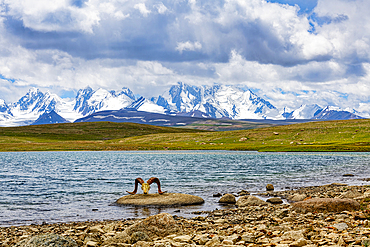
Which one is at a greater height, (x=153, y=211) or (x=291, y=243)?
(x=291, y=243)

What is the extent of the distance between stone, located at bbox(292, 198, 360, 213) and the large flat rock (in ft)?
34.4

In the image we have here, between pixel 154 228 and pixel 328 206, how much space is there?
11513 millimetres

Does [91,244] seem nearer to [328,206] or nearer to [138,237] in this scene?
[138,237]

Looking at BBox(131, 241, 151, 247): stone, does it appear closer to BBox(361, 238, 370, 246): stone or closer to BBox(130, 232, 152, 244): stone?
BBox(130, 232, 152, 244): stone

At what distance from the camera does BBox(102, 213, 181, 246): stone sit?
56.2 feet

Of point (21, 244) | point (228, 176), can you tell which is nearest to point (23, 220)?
point (21, 244)

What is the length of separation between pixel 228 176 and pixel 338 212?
32135 millimetres

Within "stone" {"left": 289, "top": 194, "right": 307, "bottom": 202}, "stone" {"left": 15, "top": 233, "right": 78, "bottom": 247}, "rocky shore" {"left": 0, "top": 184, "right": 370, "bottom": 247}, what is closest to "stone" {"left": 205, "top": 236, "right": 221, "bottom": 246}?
"rocky shore" {"left": 0, "top": 184, "right": 370, "bottom": 247}

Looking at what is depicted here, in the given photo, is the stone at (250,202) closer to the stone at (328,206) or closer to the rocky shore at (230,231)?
the rocky shore at (230,231)

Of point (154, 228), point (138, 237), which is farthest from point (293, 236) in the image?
point (138, 237)

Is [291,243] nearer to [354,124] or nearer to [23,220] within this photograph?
[23,220]

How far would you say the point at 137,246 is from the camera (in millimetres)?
15133

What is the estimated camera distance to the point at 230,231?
704 inches

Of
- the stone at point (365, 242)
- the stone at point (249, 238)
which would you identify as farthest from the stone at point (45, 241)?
the stone at point (365, 242)
